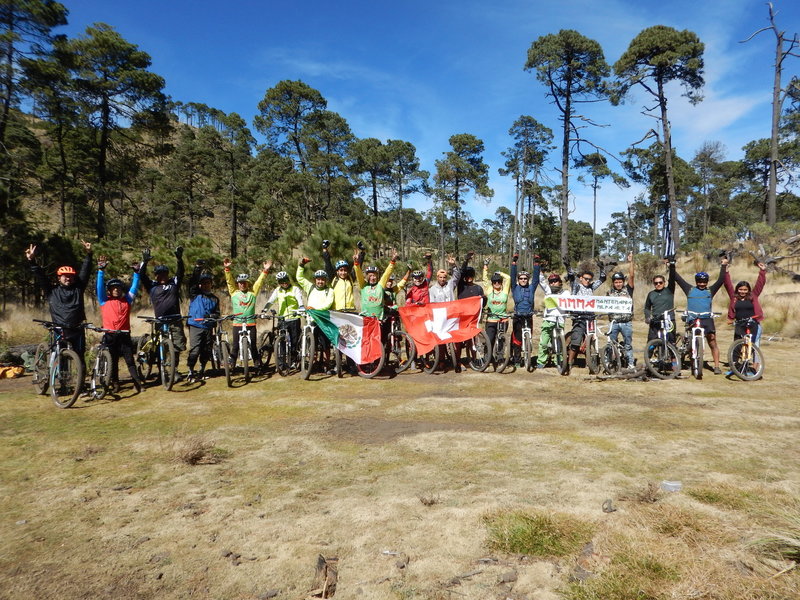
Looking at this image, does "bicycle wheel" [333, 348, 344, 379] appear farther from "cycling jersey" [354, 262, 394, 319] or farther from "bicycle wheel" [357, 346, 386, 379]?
"cycling jersey" [354, 262, 394, 319]

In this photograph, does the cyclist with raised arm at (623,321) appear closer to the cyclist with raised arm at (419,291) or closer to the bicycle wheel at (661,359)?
the bicycle wheel at (661,359)

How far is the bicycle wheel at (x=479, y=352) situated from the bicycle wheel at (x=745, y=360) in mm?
4450

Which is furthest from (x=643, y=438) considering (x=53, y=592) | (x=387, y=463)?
(x=53, y=592)

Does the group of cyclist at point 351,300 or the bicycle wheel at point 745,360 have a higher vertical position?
the group of cyclist at point 351,300

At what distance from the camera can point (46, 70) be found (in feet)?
58.7

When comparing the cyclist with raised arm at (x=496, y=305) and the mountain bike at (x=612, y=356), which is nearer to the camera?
the mountain bike at (x=612, y=356)

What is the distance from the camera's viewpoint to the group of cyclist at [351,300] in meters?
7.60

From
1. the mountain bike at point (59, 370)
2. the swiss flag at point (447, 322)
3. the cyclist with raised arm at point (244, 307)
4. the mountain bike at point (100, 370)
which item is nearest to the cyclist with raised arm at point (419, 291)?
the swiss flag at point (447, 322)

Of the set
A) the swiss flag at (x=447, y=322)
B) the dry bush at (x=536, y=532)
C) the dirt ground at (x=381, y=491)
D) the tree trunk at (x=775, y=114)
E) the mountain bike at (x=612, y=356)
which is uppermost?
the tree trunk at (x=775, y=114)

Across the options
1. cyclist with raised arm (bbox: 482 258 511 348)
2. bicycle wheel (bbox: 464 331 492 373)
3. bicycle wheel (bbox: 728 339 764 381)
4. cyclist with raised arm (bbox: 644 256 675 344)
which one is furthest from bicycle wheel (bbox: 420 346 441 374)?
bicycle wheel (bbox: 728 339 764 381)

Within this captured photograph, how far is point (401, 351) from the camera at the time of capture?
33.4 ft

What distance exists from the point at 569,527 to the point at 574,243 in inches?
2770

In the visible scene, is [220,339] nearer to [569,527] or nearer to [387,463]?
[387,463]

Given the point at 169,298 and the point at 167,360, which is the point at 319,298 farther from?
the point at 167,360
